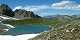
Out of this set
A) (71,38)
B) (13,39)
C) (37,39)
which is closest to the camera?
(71,38)

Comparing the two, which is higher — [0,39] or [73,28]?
[73,28]

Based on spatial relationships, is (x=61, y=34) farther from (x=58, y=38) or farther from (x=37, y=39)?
(x=37, y=39)

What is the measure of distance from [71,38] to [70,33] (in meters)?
1.17

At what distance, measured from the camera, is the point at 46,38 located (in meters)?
29.6

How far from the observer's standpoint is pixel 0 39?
38375 mm

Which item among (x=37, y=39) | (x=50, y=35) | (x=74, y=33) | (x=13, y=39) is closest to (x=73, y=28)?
(x=74, y=33)

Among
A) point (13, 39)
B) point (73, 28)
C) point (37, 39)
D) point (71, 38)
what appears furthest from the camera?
point (13, 39)

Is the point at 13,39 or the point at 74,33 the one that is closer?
the point at 74,33

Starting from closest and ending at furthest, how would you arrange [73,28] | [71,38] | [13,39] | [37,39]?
[71,38], [73,28], [37,39], [13,39]

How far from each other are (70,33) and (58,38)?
5.23ft

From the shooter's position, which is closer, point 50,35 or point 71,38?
point 71,38

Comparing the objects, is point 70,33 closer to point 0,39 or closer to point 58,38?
point 58,38

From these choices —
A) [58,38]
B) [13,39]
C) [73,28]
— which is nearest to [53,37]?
[58,38]

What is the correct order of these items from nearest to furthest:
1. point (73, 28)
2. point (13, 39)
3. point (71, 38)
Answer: point (71, 38) < point (73, 28) < point (13, 39)
